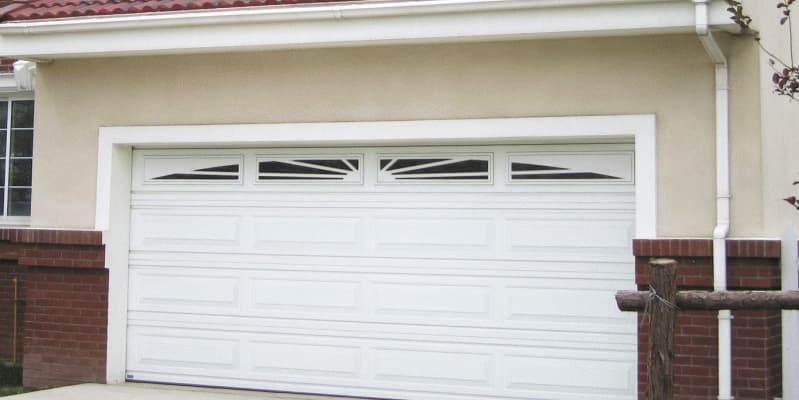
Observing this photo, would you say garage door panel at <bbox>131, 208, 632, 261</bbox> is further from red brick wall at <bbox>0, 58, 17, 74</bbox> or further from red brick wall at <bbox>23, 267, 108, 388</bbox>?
red brick wall at <bbox>0, 58, 17, 74</bbox>

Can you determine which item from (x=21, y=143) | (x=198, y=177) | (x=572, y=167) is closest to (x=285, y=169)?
(x=198, y=177)

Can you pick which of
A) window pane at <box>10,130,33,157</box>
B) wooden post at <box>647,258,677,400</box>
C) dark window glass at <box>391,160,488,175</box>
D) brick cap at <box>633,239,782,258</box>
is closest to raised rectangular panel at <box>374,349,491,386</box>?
dark window glass at <box>391,160,488,175</box>

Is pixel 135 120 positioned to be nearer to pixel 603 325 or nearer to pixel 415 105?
pixel 415 105

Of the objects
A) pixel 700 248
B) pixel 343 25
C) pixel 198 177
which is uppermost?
pixel 343 25

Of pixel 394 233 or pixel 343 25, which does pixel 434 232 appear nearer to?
pixel 394 233

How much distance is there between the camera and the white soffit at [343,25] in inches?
277

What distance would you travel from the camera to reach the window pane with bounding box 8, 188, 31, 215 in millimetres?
10477

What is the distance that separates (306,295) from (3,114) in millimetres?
4395

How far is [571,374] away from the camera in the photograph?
25.6ft

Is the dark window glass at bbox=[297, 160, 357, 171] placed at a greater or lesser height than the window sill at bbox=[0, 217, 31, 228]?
greater

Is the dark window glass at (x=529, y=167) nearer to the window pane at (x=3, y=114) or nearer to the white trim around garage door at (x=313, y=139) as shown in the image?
the white trim around garage door at (x=313, y=139)

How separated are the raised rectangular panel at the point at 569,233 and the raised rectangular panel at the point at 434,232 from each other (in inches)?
9.6

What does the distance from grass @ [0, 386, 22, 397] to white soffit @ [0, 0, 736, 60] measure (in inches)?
122

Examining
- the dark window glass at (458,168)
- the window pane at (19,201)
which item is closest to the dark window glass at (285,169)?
the dark window glass at (458,168)
